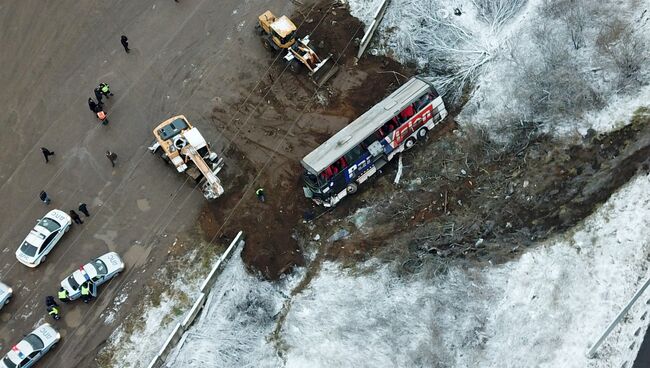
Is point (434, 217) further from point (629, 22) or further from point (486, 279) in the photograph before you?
point (629, 22)

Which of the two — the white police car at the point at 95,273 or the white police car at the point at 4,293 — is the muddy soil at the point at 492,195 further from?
the white police car at the point at 4,293

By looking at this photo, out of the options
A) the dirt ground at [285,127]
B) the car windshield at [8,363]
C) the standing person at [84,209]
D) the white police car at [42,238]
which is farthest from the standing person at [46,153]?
the car windshield at [8,363]

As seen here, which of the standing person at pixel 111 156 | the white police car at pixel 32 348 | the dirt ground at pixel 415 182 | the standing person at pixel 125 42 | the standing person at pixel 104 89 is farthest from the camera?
the standing person at pixel 125 42

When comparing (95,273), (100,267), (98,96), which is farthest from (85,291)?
(98,96)

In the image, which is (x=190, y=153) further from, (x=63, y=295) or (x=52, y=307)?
(x=52, y=307)

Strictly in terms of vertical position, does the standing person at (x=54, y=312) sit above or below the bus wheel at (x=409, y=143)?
above

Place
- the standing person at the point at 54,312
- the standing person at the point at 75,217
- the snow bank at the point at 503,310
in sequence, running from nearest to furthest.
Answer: the snow bank at the point at 503,310 → the standing person at the point at 54,312 → the standing person at the point at 75,217

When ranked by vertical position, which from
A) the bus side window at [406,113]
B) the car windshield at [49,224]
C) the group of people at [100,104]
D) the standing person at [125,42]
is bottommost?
the bus side window at [406,113]

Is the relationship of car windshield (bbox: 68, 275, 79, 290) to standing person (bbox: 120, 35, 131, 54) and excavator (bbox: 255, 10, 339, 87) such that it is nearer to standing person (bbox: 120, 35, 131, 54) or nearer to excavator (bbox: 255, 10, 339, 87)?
standing person (bbox: 120, 35, 131, 54)
